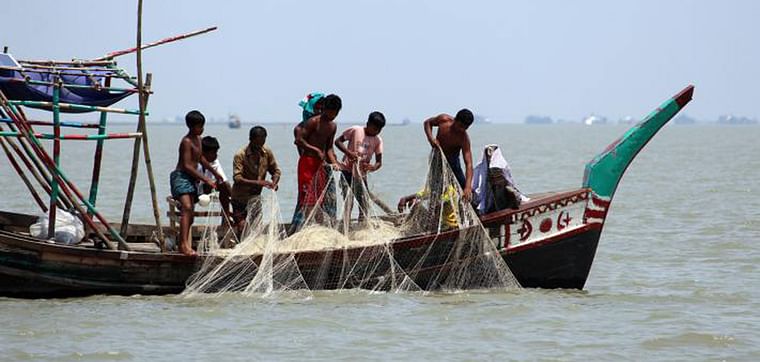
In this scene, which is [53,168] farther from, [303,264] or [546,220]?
[546,220]

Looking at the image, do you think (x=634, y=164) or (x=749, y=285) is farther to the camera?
(x=634, y=164)

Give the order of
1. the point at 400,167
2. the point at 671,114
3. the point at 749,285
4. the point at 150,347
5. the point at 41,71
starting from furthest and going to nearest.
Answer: the point at 400,167 → the point at 749,285 → the point at 671,114 → the point at 41,71 → the point at 150,347

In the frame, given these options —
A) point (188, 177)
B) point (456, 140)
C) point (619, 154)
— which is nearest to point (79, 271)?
point (188, 177)

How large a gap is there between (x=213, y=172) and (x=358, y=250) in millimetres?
Result: 1573

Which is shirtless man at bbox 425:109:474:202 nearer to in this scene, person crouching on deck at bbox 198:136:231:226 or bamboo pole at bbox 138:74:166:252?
person crouching on deck at bbox 198:136:231:226

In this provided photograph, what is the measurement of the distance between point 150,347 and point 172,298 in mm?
1485

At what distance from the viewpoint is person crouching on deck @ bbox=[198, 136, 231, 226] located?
460 inches

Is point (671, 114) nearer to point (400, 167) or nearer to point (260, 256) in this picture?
point (260, 256)

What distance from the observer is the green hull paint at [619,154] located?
11.8m

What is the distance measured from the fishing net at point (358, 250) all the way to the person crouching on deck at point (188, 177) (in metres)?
0.23

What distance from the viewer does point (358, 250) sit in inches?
449

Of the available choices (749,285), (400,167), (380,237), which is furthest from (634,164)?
(380,237)

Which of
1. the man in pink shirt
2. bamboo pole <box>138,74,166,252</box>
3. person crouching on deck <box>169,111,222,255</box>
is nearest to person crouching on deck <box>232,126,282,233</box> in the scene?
person crouching on deck <box>169,111,222,255</box>

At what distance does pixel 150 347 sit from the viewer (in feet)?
32.7
